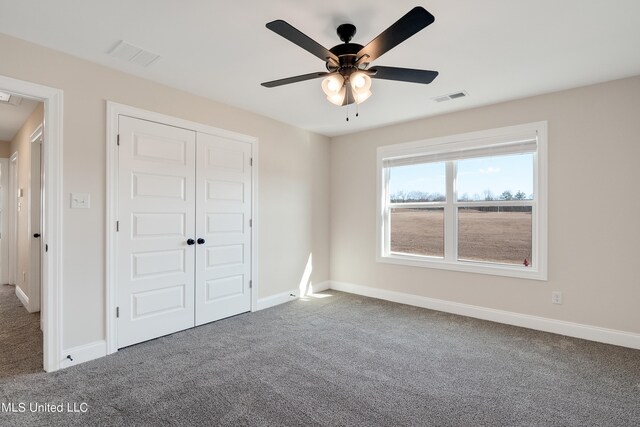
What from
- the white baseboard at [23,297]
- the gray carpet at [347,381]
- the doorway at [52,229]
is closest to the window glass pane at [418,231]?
the gray carpet at [347,381]

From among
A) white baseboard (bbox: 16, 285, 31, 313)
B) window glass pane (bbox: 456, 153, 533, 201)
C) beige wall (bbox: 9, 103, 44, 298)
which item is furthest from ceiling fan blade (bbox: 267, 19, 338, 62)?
white baseboard (bbox: 16, 285, 31, 313)

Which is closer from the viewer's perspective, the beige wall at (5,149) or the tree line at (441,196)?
the tree line at (441,196)

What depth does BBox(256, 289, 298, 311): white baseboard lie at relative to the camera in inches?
164

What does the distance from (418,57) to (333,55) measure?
1028 millimetres

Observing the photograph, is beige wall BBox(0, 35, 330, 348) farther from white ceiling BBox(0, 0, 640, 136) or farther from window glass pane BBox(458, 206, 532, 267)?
window glass pane BBox(458, 206, 532, 267)

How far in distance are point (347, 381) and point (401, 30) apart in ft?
7.73

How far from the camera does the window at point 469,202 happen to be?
3.57 meters

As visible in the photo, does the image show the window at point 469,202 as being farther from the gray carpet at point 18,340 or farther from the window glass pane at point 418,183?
the gray carpet at point 18,340

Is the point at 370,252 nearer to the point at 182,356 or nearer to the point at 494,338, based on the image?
the point at 494,338

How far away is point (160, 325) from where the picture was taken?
3.20m

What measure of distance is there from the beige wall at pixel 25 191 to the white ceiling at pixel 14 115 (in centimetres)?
5

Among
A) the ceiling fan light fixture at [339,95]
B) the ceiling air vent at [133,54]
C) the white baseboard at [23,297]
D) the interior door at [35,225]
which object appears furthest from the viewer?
the white baseboard at [23,297]

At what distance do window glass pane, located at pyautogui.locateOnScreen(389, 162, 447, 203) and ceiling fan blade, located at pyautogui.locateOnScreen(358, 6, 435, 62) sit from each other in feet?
8.87

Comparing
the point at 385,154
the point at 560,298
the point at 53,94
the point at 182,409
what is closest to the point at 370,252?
the point at 385,154
